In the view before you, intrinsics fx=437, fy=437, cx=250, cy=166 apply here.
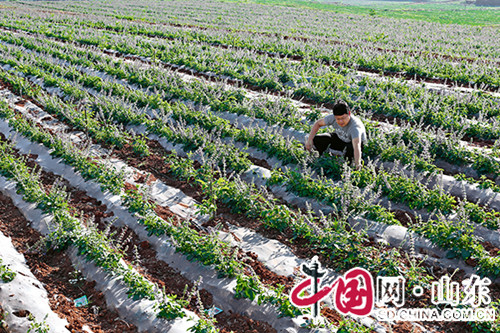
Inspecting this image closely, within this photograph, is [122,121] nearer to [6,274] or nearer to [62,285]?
[62,285]

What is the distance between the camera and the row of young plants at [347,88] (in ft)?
30.1

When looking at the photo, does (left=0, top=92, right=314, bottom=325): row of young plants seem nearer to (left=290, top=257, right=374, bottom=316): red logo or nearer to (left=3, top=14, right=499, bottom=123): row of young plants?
(left=290, top=257, right=374, bottom=316): red logo

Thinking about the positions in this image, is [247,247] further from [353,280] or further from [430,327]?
[430,327]

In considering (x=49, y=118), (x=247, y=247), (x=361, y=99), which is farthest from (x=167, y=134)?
(x=361, y=99)

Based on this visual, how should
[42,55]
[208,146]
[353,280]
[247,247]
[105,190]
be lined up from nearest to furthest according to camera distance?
[353,280] → [247,247] → [105,190] → [208,146] → [42,55]

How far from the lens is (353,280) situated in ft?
16.5

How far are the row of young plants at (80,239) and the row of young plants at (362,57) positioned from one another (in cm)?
1014

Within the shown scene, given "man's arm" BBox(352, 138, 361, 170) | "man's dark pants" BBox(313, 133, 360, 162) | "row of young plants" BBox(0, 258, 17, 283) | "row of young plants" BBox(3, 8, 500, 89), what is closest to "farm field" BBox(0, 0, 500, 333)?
"row of young plants" BBox(0, 258, 17, 283)

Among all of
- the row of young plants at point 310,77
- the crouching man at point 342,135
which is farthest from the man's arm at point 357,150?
the row of young plants at point 310,77

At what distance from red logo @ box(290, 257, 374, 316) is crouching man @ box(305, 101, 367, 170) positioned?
2.31 meters

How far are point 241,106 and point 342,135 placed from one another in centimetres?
316

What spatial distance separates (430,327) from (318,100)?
716cm

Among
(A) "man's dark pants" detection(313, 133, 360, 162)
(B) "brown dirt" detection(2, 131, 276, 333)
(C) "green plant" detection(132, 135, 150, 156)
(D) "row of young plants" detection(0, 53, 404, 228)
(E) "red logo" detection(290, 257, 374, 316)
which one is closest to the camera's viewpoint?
(B) "brown dirt" detection(2, 131, 276, 333)

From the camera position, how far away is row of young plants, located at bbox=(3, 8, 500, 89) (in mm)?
12961
